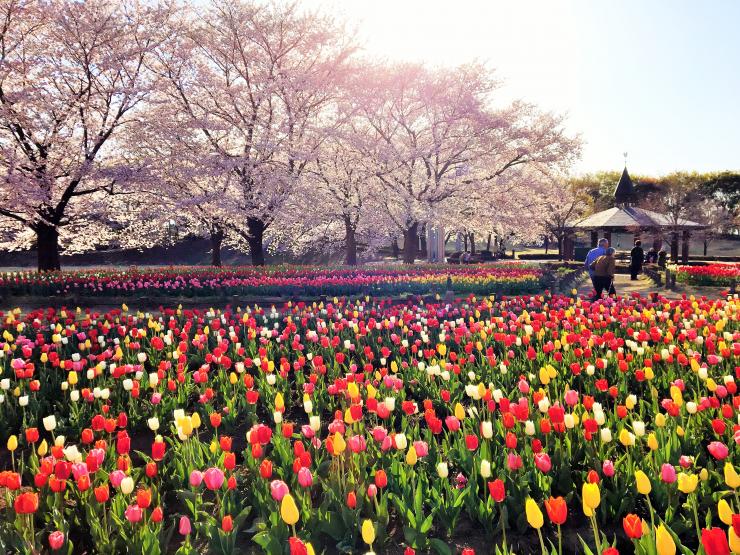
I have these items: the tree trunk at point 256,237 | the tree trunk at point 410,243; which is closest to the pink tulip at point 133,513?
the tree trunk at point 256,237

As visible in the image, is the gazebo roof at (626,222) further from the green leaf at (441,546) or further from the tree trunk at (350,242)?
the green leaf at (441,546)

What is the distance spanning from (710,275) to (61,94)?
78.6ft

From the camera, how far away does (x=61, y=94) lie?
19.9m

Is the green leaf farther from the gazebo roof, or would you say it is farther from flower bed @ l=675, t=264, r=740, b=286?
the gazebo roof

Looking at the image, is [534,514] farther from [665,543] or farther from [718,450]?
[718,450]

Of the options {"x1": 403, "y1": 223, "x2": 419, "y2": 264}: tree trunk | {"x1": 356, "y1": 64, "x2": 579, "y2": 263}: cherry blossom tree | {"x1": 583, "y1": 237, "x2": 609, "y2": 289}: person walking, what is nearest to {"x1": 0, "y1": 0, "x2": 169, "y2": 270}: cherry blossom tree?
{"x1": 356, "y1": 64, "x2": 579, "y2": 263}: cherry blossom tree

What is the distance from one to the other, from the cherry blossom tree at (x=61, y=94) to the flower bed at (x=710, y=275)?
68.3 feet

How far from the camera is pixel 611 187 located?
2862 inches

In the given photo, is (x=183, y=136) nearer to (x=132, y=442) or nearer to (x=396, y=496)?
(x=132, y=442)

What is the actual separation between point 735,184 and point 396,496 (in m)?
79.7

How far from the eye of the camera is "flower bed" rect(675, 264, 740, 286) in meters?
17.2

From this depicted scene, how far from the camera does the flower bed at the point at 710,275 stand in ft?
56.3

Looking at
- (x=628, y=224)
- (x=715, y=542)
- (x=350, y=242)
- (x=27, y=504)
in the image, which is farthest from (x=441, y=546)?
(x=628, y=224)

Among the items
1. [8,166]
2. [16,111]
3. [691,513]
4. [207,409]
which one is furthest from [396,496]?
[16,111]
